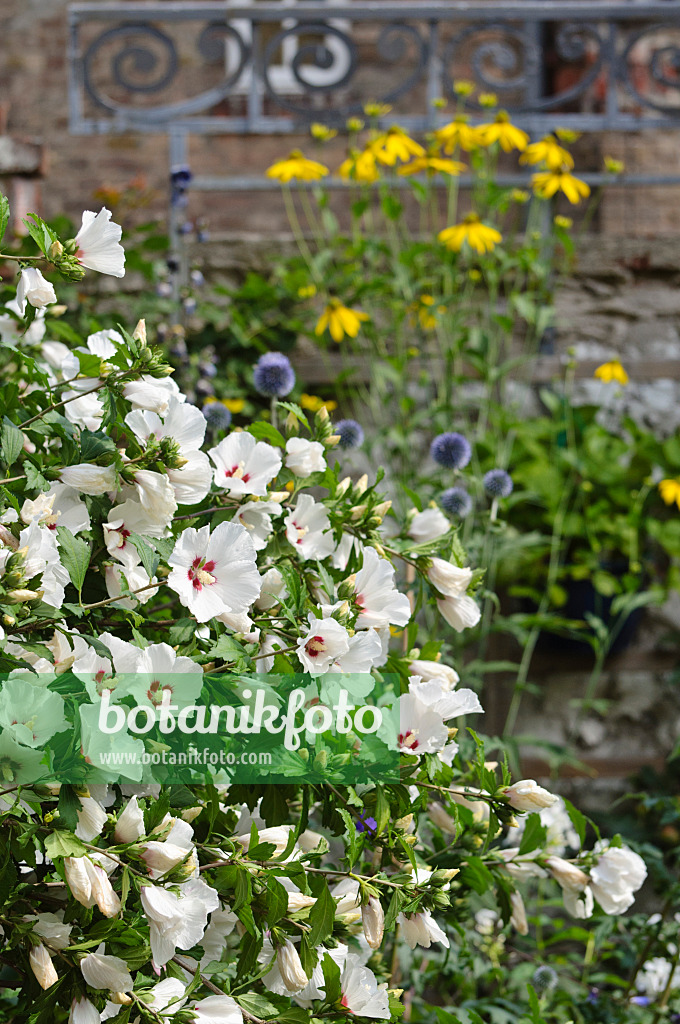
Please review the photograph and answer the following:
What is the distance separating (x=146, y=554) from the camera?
79 centimetres

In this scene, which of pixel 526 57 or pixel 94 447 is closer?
pixel 94 447

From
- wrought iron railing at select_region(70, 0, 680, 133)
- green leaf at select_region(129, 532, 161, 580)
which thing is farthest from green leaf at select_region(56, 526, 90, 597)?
wrought iron railing at select_region(70, 0, 680, 133)

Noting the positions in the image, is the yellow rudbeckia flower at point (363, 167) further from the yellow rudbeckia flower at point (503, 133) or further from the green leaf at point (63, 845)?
the green leaf at point (63, 845)

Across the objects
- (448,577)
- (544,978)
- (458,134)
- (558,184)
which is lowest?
(544,978)

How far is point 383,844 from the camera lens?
32.7 inches

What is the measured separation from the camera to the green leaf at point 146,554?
2.58ft

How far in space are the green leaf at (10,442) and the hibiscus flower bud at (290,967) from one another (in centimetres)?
47

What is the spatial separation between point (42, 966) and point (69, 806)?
0.15m

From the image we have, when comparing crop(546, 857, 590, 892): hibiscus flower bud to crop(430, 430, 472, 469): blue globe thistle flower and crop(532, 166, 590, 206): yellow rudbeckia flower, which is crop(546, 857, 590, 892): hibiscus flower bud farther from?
crop(532, 166, 590, 206): yellow rudbeckia flower

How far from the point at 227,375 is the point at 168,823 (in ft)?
5.95

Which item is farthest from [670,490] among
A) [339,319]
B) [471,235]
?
[339,319]

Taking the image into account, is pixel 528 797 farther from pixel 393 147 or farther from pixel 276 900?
pixel 393 147

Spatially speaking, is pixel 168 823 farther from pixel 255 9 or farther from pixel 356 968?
pixel 255 9

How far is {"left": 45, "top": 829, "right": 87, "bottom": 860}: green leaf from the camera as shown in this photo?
2.15ft
